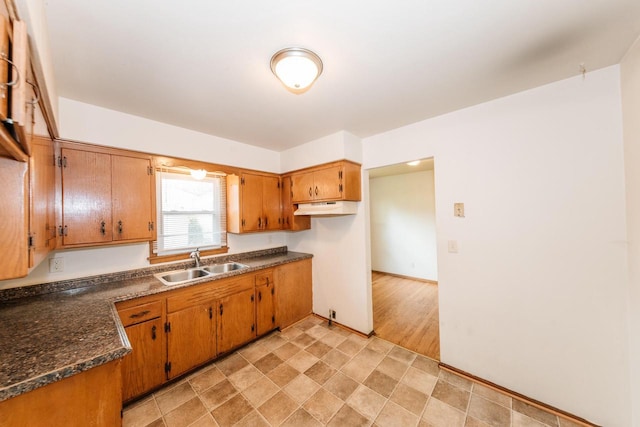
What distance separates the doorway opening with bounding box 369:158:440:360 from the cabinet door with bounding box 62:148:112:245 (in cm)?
331

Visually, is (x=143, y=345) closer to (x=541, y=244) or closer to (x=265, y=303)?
(x=265, y=303)

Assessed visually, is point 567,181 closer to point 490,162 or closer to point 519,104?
point 490,162

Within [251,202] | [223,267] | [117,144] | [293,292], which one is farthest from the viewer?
[293,292]

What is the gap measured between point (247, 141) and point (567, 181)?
10.6 ft

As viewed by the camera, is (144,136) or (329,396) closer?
(329,396)

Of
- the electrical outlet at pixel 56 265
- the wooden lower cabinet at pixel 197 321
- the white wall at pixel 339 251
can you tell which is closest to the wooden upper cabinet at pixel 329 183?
the white wall at pixel 339 251

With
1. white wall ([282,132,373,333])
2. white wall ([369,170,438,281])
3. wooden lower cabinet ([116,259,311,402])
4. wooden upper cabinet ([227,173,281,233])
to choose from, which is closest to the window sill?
wooden upper cabinet ([227,173,281,233])

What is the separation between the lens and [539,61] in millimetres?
1520

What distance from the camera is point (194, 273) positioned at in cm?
266

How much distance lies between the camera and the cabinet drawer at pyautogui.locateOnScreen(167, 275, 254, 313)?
208cm

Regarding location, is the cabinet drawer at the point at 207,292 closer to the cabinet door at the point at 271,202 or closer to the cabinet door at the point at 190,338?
the cabinet door at the point at 190,338

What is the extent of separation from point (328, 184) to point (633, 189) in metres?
2.35

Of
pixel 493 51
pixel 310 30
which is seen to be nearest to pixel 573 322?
pixel 493 51

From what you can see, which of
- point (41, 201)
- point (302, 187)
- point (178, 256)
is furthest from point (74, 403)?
point (302, 187)
